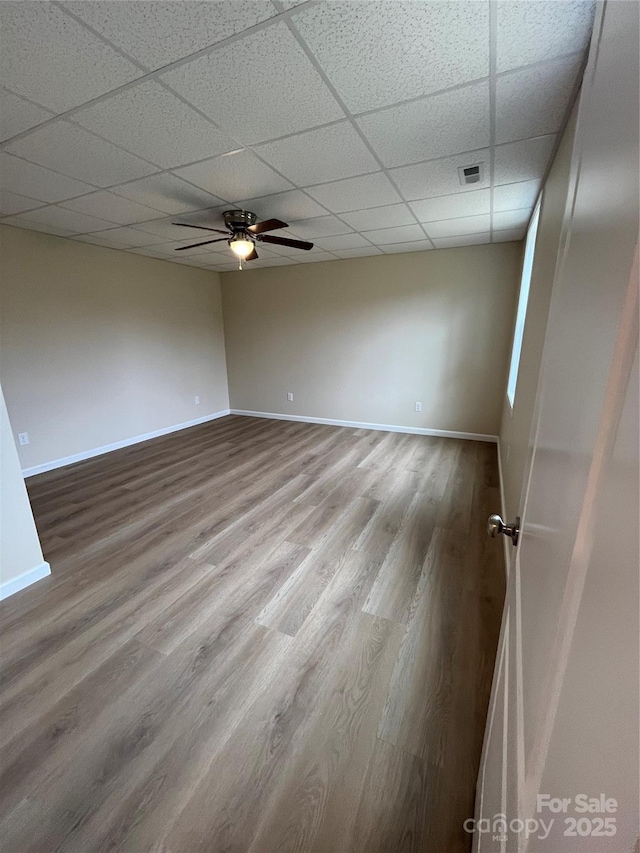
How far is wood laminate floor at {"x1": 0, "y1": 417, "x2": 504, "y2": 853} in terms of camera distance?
102cm

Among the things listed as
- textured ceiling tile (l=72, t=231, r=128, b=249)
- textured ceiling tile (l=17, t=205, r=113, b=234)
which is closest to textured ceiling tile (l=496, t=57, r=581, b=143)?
textured ceiling tile (l=17, t=205, r=113, b=234)

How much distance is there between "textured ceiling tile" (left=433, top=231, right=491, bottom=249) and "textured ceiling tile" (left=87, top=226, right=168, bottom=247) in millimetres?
3143

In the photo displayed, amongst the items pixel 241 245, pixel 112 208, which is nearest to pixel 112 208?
pixel 112 208

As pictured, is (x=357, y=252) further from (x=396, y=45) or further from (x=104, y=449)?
(x=104, y=449)

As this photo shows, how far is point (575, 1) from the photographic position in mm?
1081

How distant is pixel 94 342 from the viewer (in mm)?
3996

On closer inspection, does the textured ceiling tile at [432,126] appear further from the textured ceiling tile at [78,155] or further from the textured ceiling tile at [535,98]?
the textured ceiling tile at [78,155]

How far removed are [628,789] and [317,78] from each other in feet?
6.87

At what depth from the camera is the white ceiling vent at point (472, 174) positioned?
2.12 meters

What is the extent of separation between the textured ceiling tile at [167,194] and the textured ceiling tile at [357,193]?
0.84 metres

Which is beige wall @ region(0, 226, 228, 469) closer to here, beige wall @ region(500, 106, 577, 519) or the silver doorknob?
the silver doorknob

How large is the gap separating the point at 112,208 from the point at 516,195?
3204 millimetres

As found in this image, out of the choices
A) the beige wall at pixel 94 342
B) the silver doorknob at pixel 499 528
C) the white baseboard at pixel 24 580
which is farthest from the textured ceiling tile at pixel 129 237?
the silver doorknob at pixel 499 528

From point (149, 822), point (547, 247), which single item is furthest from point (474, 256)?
point (149, 822)
